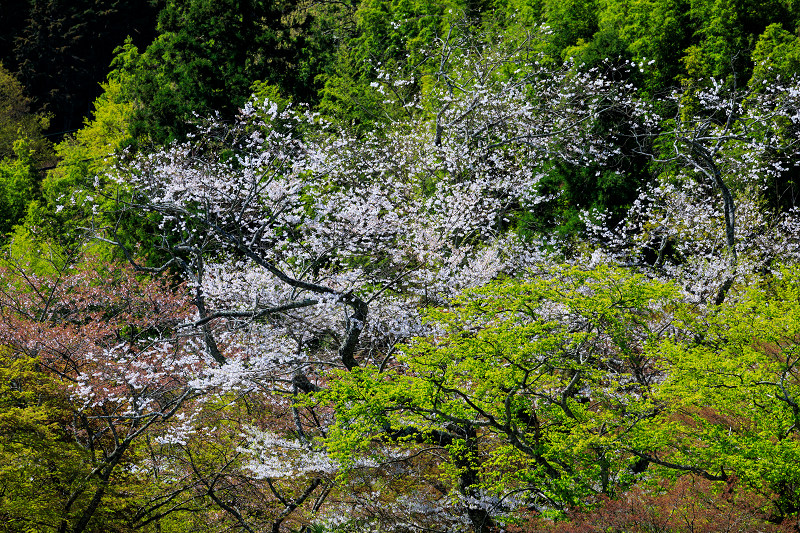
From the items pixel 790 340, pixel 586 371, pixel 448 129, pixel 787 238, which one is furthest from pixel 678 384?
pixel 787 238

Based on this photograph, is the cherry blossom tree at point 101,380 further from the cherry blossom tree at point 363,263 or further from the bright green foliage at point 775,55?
the bright green foliage at point 775,55

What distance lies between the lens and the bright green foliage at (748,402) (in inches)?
256

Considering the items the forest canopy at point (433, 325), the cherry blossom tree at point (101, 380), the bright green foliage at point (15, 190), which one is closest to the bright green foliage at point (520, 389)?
the forest canopy at point (433, 325)

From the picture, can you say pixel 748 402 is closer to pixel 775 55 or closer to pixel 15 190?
pixel 775 55

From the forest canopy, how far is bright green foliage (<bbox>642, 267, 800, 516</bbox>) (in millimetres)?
38

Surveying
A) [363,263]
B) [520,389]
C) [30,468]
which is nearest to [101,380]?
[30,468]

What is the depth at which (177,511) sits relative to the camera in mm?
9438

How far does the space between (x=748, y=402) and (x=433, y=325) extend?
4.26m

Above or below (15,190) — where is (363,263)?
above

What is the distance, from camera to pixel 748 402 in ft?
23.9

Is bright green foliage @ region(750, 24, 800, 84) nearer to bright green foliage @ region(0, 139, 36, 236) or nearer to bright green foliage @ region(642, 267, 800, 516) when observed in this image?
bright green foliage @ region(642, 267, 800, 516)

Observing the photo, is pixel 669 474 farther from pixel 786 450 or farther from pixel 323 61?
pixel 323 61

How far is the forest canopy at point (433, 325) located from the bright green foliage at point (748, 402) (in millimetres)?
38

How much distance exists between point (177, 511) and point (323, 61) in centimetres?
Result: 1909
